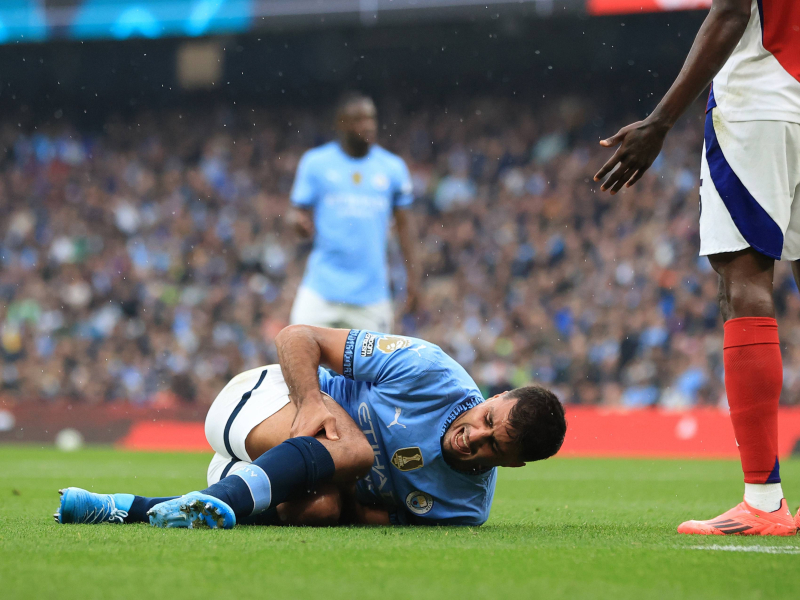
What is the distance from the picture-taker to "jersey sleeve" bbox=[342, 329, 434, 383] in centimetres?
320

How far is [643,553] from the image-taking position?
2557 mm

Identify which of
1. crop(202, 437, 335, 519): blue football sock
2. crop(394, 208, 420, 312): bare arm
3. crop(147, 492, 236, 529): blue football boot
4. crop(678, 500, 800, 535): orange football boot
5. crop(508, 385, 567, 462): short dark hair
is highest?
crop(394, 208, 420, 312): bare arm

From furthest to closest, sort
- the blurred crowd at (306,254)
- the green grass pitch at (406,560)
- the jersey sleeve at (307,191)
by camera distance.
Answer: the blurred crowd at (306,254) → the jersey sleeve at (307,191) → the green grass pitch at (406,560)

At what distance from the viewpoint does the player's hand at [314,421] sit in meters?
3.04

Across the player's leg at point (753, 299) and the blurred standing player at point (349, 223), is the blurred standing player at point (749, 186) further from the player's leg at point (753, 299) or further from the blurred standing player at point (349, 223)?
the blurred standing player at point (349, 223)

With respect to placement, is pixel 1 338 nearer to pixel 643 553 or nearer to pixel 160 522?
pixel 160 522

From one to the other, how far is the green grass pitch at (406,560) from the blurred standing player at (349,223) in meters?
2.46

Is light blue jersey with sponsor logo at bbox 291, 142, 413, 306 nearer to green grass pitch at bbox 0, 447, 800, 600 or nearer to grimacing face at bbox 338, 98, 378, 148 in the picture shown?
grimacing face at bbox 338, 98, 378, 148

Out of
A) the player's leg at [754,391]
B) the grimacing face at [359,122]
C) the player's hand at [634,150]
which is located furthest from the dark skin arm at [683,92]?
the grimacing face at [359,122]

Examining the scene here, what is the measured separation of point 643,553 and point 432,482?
0.82 m

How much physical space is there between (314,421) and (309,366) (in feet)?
0.69

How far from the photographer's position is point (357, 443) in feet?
10.0

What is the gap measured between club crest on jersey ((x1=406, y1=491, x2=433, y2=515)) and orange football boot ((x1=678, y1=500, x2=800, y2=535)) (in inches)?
36.0

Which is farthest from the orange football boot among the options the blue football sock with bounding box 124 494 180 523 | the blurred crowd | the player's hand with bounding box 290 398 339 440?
the blurred crowd
